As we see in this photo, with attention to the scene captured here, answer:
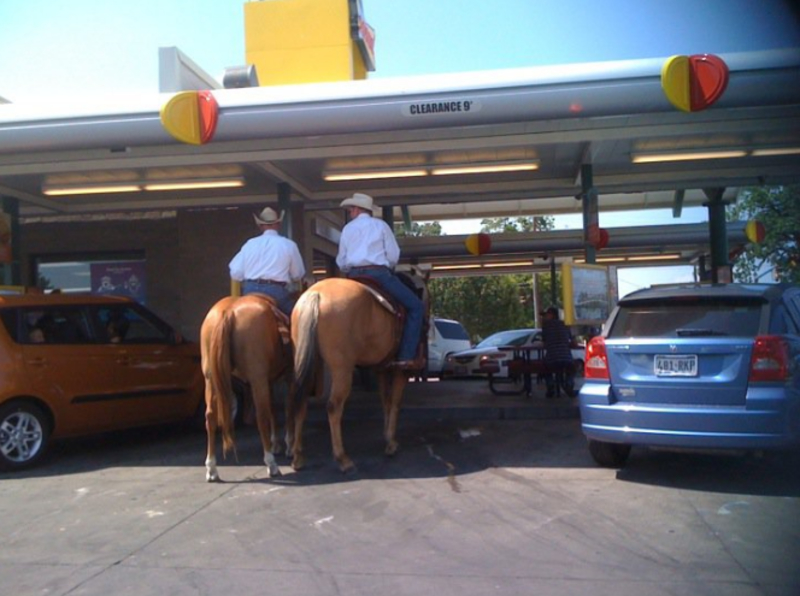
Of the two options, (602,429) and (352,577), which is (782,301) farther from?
(352,577)

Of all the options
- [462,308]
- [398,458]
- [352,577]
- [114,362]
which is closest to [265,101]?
[114,362]

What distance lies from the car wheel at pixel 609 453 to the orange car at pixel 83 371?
Answer: 17.8 ft

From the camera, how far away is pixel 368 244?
28.1 ft

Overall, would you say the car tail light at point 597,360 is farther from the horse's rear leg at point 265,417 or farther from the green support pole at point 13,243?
the green support pole at point 13,243

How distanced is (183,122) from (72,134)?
1450mm

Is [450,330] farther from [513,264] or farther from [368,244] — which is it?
[368,244]

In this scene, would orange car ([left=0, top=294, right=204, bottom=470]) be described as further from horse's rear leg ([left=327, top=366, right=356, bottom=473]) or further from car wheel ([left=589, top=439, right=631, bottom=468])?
car wheel ([left=589, top=439, right=631, bottom=468])

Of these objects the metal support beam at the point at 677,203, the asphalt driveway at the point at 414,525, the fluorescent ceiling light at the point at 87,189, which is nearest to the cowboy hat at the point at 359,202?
the asphalt driveway at the point at 414,525

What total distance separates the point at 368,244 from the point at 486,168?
417 centimetres

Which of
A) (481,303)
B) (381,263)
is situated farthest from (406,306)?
(481,303)

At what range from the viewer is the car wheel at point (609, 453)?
7.89 m

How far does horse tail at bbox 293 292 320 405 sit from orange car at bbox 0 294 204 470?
2986 millimetres

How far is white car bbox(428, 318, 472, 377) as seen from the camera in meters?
22.2

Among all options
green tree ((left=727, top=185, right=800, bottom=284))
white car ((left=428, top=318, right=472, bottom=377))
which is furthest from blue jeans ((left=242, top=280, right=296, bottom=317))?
white car ((left=428, top=318, right=472, bottom=377))
